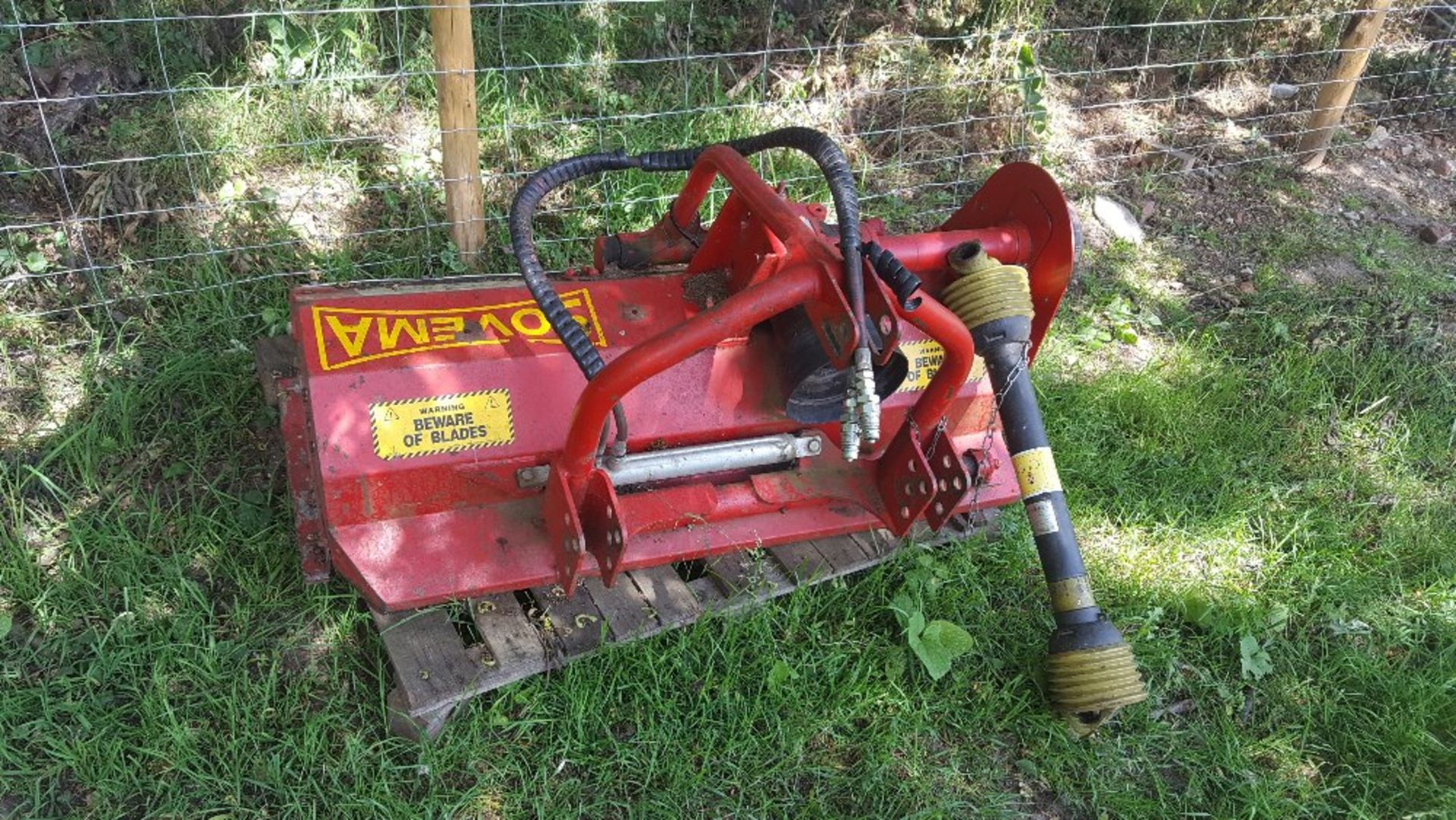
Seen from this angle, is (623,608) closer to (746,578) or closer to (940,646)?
(746,578)

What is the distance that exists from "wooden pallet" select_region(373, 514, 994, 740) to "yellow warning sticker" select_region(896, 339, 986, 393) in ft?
1.46

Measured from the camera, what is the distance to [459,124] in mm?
3273

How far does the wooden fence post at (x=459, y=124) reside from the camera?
3.07 meters

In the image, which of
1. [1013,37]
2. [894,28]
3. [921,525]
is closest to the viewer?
[921,525]

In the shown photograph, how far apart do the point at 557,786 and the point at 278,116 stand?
8.41ft

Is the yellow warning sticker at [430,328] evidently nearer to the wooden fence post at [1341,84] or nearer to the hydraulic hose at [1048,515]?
the hydraulic hose at [1048,515]

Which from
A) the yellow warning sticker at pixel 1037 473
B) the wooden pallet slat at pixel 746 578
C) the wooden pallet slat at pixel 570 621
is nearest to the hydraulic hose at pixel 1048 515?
the yellow warning sticker at pixel 1037 473

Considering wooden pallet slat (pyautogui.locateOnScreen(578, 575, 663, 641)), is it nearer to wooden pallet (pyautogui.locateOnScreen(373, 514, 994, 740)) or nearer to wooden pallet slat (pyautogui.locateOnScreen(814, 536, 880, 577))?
wooden pallet (pyautogui.locateOnScreen(373, 514, 994, 740))

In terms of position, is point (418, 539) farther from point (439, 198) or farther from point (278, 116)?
point (278, 116)

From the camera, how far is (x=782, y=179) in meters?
4.21

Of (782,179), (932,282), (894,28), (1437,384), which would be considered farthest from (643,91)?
(1437,384)

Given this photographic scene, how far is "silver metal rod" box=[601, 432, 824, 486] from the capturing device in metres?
2.59

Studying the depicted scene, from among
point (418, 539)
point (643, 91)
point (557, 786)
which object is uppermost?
point (643, 91)

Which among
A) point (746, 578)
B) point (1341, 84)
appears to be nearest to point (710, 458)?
point (746, 578)
